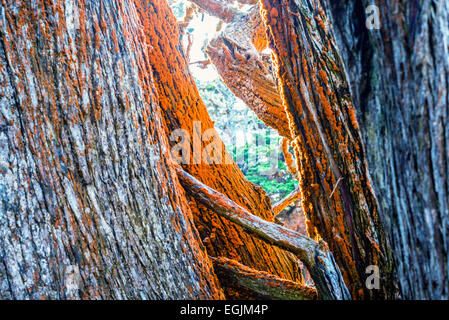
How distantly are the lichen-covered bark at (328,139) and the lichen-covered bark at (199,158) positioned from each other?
27.5 inches

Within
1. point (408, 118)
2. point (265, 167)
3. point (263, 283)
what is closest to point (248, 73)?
point (263, 283)

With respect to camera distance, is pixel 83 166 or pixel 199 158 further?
pixel 199 158

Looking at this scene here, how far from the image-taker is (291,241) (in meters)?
1.89

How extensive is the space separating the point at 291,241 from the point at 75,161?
1.20m

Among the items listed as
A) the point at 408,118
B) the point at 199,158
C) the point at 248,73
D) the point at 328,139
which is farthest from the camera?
the point at 248,73

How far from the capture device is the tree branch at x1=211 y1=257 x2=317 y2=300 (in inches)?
76.7

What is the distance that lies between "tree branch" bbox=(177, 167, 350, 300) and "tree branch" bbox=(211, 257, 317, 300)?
16 cm

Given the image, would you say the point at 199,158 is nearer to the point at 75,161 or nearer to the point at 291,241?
the point at 291,241

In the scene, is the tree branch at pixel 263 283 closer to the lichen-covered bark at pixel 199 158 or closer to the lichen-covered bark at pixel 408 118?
the lichen-covered bark at pixel 199 158

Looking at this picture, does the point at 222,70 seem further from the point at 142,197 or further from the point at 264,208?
the point at 142,197
